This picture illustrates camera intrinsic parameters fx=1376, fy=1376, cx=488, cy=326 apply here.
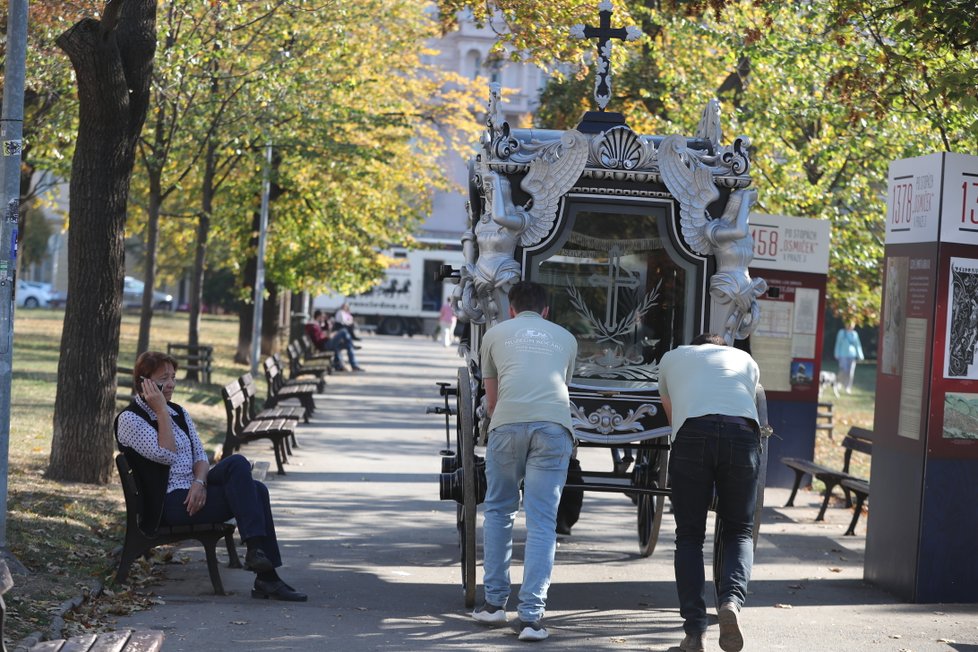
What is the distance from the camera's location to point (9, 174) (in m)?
8.34

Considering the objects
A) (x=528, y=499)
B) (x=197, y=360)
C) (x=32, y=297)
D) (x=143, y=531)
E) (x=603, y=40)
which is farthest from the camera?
(x=32, y=297)

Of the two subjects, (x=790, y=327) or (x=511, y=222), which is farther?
(x=790, y=327)

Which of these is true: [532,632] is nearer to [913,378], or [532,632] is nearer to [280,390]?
[913,378]

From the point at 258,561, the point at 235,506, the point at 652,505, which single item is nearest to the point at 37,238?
the point at 652,505

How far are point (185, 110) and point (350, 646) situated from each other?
1269 centimetres

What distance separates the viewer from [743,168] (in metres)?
8.74

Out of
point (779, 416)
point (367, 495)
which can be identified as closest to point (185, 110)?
point (367, 495)

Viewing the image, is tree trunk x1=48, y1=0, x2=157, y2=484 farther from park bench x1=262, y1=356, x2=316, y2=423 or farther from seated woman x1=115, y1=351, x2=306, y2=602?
park bench x1=262, y1=356, x2=316, y2=423

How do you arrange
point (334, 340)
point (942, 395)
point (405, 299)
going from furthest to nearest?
point (405, 299) → point (334, 340) → point (942, 395)

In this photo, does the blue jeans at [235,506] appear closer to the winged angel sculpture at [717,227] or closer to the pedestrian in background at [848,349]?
the winged angel sculpture at [717,227]

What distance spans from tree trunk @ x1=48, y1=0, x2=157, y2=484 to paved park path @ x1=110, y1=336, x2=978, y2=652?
1769 millimetres

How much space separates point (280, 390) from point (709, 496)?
13.1 m

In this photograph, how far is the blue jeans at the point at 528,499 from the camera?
7.27 metres

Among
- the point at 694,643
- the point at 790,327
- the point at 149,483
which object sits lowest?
the point at 694,643
